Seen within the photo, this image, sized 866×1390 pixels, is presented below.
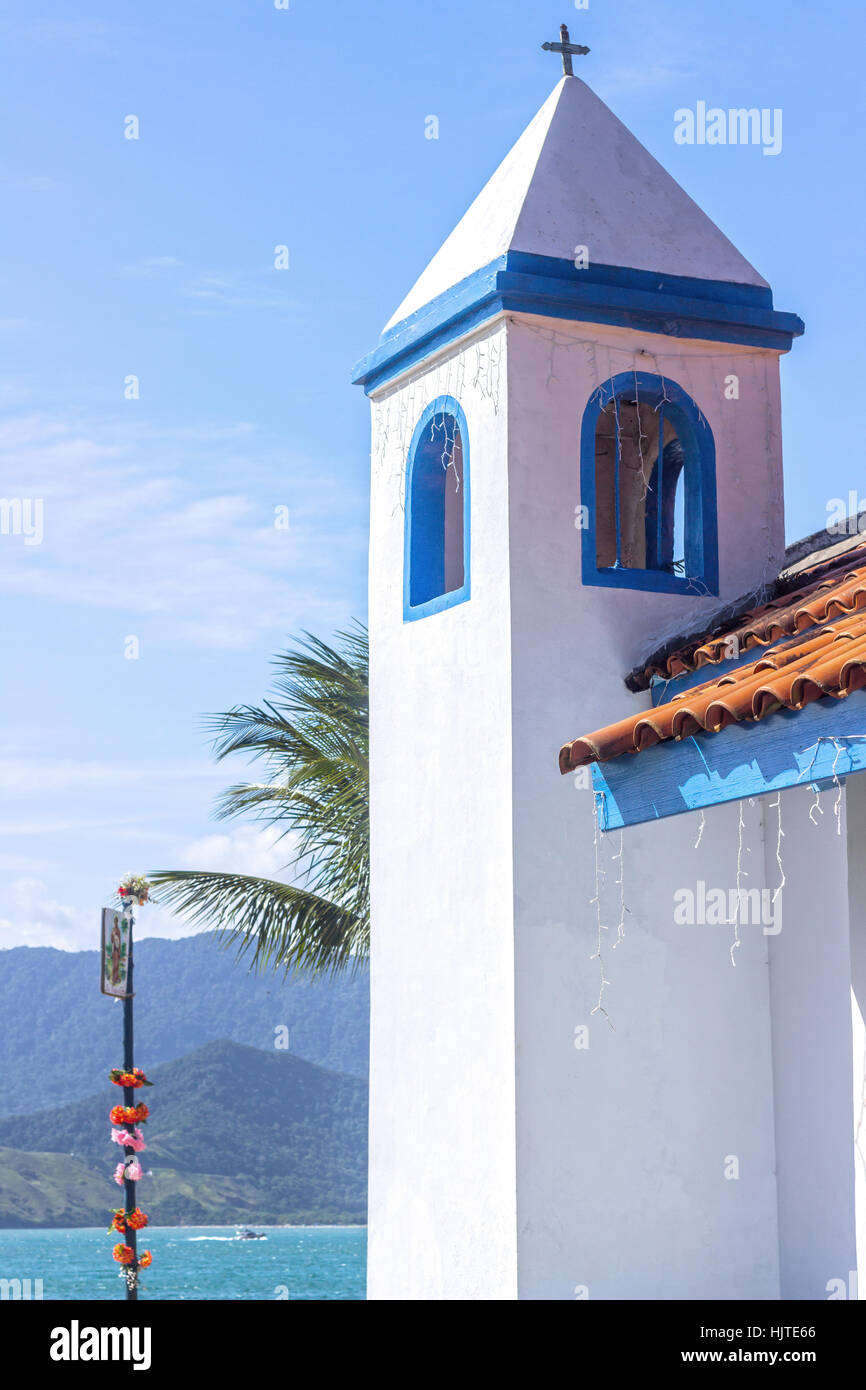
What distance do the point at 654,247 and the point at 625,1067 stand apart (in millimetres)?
4373

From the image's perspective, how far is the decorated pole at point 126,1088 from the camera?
13062 mm

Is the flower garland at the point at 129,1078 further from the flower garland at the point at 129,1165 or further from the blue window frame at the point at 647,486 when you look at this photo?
the blue window frame at the point at 647,486

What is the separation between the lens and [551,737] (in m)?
8.27

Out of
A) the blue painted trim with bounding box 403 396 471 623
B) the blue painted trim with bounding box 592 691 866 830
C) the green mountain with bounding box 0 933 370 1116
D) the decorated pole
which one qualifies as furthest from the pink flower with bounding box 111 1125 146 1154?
the green mountain with bounding box 0 933 370 1116

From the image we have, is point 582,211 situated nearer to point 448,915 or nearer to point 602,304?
point 602,304

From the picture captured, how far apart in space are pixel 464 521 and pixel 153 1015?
336ft

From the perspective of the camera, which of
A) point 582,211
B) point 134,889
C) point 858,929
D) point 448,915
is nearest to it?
point 858,929

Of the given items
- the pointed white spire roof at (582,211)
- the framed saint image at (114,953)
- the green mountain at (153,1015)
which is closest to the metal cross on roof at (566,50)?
the pointed white spire roof at (582,211)

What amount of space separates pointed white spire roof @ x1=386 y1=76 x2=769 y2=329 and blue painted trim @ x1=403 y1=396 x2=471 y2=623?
2.24ft

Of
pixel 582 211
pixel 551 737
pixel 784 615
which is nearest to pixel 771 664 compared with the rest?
pixel 784 615

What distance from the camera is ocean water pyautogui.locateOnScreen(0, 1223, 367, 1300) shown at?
83812 millimetres

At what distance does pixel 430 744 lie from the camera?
8922mm
